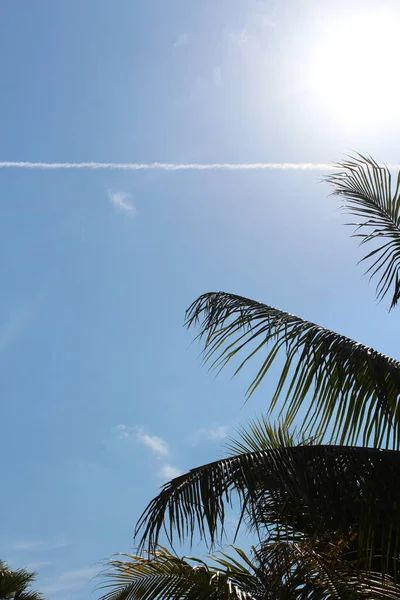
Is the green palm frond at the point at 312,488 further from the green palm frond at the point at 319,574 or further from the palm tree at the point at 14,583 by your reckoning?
the palm tree at the point at 14,583

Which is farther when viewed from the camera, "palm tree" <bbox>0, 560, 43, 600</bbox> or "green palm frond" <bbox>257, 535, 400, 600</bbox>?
"palm tree" <bbox>0, 560, 43, 600</bbox>

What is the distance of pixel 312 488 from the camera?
4.28 meters

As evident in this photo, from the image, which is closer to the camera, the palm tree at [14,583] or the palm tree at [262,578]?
the palm tree at [262,578]

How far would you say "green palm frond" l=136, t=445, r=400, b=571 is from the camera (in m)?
4.18

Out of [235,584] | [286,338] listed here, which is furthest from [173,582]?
[286,338]

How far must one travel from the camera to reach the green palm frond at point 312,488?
418 cm

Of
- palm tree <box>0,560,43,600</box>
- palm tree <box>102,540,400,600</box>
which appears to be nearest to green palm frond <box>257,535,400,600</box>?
palm tree <box>102,540,400,600</box>

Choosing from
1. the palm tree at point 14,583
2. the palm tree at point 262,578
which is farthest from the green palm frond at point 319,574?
the palm tree at point 14,583

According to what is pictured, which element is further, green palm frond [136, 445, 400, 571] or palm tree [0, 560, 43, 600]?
palm tree [0, 560, 43, 600]

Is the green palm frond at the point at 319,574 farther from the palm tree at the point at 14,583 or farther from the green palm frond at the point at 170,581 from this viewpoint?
the palm tree at the point at 14,583

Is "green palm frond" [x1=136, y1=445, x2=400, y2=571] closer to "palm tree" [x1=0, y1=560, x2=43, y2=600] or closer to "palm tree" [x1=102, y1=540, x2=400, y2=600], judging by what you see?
"palm tree" [x1=102, y1=540, x2=400, y2=600]

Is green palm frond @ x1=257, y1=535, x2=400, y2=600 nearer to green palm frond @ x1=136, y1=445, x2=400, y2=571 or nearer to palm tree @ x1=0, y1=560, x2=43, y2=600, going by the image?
green palm frond @ x1=136, y1=445, x2=400, y2=571

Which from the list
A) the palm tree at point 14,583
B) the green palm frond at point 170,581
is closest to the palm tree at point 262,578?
the green palm frond at point 170,581

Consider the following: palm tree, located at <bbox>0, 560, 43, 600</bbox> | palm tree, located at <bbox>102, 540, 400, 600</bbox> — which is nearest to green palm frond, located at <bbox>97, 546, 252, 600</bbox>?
palm tree, located at <bbox>102, 540, 400, 600</bbox>
